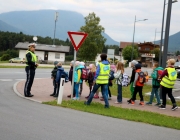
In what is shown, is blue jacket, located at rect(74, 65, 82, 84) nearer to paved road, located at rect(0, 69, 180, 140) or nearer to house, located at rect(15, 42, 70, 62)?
paved road, located at rect(0, 69, 180, 140)

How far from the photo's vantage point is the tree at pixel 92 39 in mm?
64938

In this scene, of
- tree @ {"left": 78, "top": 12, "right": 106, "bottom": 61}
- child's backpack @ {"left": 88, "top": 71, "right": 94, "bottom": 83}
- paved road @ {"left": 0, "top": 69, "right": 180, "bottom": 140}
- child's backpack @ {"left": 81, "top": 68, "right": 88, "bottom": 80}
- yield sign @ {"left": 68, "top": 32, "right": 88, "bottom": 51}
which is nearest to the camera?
paved road @ {"left": 0, "top": 69, "right": 180, "bottom": 140}

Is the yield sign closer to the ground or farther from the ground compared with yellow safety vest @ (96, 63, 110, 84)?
farther from the ground

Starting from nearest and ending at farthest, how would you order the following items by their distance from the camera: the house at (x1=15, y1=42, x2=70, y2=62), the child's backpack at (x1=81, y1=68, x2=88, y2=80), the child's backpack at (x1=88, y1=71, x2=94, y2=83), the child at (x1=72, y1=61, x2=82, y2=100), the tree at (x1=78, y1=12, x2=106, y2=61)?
the child at (x1=72, y1=61, x2=82, y2=100)
the child's backpack at (x1=81, y1=68, x2=88, y2=80)
the child's backpack at (x1=88, y1=71, x2=94, y2=83)
the tree at (x1=78, y1=12, x2=106, y2=61)
the house at (x1=15, y1=42, x2=70, y2=62)

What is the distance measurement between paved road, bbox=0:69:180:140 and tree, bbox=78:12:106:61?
56.2 m

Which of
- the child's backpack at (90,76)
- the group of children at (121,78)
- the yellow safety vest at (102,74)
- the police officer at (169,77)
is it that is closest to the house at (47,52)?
the child's backpack at (90,76)

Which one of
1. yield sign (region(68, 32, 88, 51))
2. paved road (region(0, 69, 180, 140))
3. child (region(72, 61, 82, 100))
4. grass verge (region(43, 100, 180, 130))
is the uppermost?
yield sign (region(68, 32, 88, 51))

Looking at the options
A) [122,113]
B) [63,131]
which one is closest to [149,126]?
[122,113]

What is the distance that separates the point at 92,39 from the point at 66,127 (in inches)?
2380

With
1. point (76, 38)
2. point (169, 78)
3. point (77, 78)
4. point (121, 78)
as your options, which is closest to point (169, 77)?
point (169, 78)

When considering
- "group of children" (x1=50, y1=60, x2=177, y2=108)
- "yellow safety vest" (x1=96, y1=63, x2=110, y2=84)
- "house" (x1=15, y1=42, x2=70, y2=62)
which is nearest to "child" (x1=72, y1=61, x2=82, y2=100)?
"group of children" (x1=50, y1=60, x2=177, y2=108)

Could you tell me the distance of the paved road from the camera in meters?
5.99

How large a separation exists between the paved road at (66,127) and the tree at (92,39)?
5617 cm

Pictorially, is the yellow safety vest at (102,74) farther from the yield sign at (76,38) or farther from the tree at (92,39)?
the tree at (92,39)
